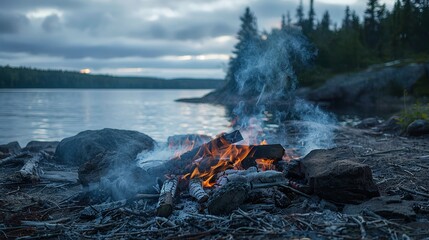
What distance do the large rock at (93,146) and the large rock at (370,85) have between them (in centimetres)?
4508

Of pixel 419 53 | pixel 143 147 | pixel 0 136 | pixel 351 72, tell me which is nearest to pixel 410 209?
pixel 143 147

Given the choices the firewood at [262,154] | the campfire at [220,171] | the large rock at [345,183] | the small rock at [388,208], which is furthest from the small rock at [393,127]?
the small rock at [388,208]

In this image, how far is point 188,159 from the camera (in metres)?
8.81

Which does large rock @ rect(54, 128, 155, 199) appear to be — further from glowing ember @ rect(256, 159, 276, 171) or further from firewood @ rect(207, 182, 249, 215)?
glowing ember @ rect(256, 159, 276, 171)

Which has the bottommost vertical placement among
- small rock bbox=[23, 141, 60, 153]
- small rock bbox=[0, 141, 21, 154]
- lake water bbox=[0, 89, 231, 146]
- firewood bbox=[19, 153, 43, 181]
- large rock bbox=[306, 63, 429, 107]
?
lake water bbox=[0, 89, 231, 146]

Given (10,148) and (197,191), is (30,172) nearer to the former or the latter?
(197,191)

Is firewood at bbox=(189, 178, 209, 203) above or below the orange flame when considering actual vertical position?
below

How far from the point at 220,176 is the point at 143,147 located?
5.26 meters

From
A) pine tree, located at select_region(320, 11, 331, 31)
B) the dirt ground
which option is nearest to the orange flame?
the dirt ground

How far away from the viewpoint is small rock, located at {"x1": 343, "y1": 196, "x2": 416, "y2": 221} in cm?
565

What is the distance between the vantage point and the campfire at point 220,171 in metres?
6.35

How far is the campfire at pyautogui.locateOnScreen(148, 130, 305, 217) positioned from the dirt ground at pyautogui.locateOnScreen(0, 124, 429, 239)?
253 millimetres

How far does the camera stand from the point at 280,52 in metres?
13.5

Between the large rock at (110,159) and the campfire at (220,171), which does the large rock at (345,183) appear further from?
the large rock at (110,159)
